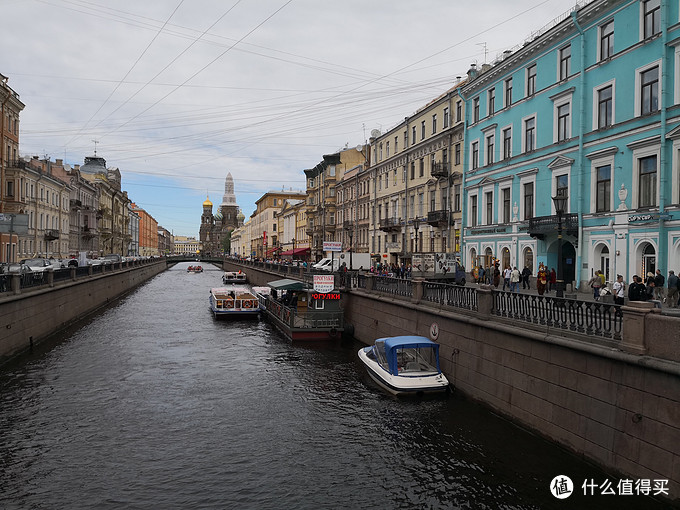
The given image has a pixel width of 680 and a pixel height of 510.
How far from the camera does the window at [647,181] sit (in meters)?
21.3

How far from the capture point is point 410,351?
17500 millimetres

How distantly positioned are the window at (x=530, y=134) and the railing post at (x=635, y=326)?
21.0m

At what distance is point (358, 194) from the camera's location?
195 feet

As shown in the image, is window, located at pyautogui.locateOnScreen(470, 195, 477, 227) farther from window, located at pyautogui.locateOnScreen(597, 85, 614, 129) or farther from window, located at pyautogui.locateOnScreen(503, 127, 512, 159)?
window, located at pyautogui.locateOnScreen(597, 85, 614, 129)

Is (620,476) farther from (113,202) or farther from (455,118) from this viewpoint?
(113,202)

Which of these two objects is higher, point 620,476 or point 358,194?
point 358,194

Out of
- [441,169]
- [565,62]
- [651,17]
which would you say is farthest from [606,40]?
[441,169]

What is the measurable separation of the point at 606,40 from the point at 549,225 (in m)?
8.95

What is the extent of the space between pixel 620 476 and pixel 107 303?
43221 mm

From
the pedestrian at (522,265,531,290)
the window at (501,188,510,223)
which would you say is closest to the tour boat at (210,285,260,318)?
the window at (501,188,510,223)

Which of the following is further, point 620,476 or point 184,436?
point 184,436

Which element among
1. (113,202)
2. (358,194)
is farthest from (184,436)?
(113,202)

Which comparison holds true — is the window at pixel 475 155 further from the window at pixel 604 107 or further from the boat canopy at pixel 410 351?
the boat canopy at pixel 410 351

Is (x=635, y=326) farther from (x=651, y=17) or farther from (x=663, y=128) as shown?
(x=651, y=17)
